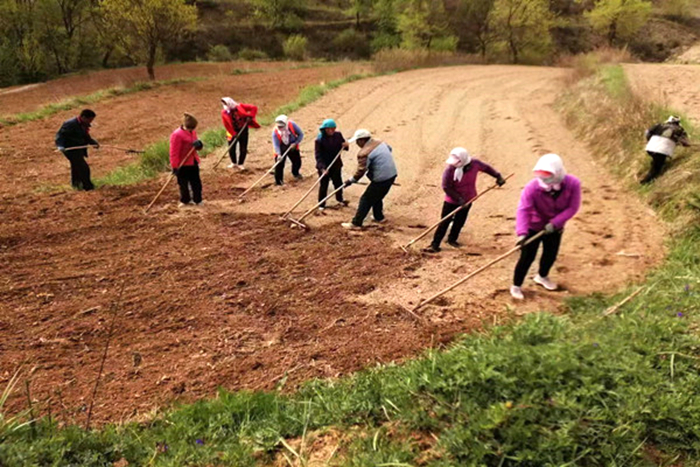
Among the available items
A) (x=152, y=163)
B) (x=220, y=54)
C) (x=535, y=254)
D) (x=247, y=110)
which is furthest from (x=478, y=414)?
(x=220, y=54)

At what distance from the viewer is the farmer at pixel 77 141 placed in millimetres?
8703

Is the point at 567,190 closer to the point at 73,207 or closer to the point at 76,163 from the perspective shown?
the point at 73,207

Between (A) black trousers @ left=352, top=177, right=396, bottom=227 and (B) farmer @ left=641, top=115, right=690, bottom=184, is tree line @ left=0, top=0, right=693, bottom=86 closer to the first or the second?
(A) black trousers @ left=352, top=177, right=396, bottom=227

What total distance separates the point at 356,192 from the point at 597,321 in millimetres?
5824

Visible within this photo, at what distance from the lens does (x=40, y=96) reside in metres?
23.8

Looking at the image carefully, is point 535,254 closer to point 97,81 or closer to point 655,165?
point 655,165

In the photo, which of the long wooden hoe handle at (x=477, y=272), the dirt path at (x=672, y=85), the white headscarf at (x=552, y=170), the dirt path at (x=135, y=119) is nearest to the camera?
the white headscarf at (x=552, y=170)

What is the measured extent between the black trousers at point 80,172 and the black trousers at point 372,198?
5855 millimetres

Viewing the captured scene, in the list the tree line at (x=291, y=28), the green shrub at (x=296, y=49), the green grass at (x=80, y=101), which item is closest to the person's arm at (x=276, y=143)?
the green grass at (x=80, y=101)

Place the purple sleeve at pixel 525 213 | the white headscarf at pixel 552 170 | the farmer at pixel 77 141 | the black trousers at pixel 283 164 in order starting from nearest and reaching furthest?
the white headscarf at pixel 552 170 < the purple sleeve at pixel 525 213 < the farmer at pixel 77 141 < the black trousers at pixel 283 164

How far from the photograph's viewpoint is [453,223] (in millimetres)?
6719

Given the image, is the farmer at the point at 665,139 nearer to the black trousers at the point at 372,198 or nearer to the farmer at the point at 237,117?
the black trousers at the point at 372,198

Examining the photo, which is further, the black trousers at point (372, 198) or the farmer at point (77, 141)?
the farmer at point (77, 141)

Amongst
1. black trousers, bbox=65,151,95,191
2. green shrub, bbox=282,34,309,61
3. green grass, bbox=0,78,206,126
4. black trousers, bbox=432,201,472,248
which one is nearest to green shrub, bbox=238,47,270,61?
Result: green shrub, bbox=282,34,309,61
